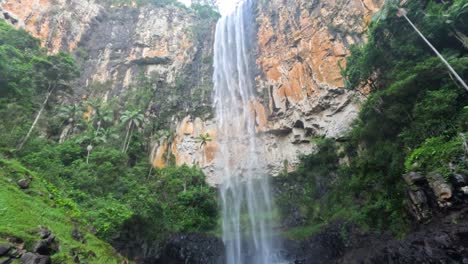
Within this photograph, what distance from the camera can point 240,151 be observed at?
23.2 m

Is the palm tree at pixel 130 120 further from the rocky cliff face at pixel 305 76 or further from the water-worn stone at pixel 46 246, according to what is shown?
the water-worn stone at pixel 46 246

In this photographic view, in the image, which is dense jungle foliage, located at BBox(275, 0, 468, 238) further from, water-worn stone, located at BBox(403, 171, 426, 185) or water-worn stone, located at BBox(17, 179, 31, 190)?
water-worn stone, located at BBox(17, 179, 31, 190)

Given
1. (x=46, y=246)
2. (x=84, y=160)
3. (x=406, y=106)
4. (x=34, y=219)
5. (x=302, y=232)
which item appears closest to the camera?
(x=46, y=246)

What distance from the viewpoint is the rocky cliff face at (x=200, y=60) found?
2002 cm

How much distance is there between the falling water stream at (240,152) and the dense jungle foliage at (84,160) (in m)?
1.89

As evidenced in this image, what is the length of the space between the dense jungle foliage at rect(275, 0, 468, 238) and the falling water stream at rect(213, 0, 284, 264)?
6218 mm

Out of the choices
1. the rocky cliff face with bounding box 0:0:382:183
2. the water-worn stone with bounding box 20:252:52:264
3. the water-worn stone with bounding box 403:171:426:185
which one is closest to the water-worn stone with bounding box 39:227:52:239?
the water-worn stone with bounding box 20:252:52:264

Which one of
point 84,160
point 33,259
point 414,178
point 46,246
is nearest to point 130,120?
point 84,160

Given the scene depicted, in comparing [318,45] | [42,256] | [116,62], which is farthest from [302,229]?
[116,62]

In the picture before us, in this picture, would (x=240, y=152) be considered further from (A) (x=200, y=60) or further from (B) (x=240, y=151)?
(A) (x=200, y=60)

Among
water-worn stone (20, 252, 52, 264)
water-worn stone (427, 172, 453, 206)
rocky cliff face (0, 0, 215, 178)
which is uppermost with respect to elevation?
rocky cliff face (0, 0, 215, 178)

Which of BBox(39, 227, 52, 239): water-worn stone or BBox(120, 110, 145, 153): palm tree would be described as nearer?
BBox(39, 227, 52, 239): water-worn stone

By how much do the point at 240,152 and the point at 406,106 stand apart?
14390 mm

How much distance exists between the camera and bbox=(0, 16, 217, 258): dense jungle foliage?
1024 centimetres
